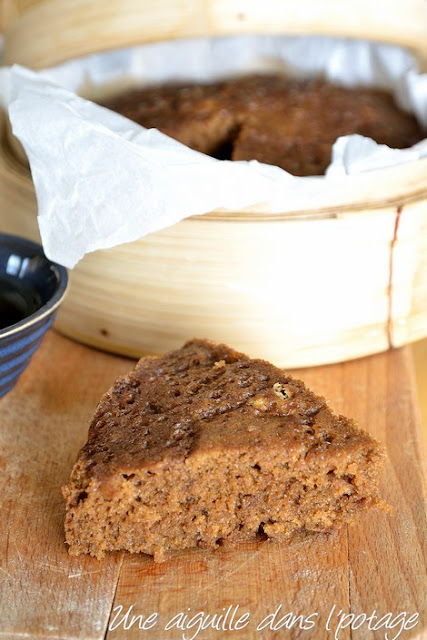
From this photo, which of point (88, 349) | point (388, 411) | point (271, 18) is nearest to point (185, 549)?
point (388, 411)

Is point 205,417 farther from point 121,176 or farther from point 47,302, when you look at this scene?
point 121,176

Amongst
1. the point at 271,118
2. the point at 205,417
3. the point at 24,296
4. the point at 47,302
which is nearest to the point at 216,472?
the point at 205,417

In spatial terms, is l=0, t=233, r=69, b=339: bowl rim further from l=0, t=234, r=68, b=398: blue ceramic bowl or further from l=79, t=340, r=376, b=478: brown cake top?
l=79, t=340, r=376, b=478: brown cake top

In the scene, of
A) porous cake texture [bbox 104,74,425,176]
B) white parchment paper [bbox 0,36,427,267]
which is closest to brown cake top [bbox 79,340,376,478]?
white parchment paper [bbox 0,36,427,267]

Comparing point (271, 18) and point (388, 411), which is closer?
point (388, 411)

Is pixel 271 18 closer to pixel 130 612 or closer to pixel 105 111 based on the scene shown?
pixel 105 111

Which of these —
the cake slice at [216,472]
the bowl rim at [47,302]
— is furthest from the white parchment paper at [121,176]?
the cake slice at [216,472]

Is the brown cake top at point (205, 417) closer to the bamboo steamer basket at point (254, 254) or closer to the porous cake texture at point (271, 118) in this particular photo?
the bamboo steamer basket at point (254, 254)
